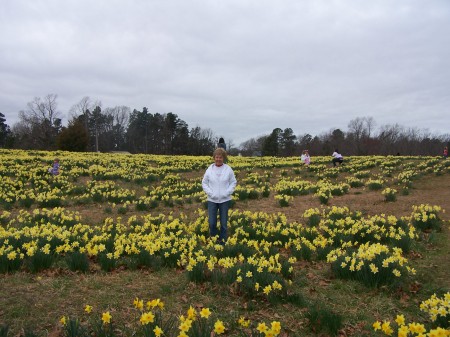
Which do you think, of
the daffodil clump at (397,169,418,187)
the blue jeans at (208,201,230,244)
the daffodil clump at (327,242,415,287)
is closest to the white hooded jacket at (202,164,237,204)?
the blue jeans at (208,201,230,244)

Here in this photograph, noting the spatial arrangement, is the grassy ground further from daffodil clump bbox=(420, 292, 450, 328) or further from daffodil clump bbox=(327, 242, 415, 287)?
daffodil clump bbox=(420, 292, 450, 328)

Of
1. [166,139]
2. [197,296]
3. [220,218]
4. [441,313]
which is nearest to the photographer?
[441,313]

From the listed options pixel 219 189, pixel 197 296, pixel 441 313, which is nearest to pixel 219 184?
pixel 219 189

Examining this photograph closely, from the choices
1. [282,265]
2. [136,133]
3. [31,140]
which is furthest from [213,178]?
[136,133]

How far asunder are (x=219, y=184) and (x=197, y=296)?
2796 mm

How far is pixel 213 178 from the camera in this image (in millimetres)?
7012

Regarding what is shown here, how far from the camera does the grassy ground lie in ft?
12.9

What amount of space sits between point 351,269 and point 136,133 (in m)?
86.3

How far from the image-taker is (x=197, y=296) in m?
4.52

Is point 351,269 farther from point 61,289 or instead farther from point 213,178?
point 61,289

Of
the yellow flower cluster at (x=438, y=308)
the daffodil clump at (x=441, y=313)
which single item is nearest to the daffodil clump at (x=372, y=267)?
the yellow flower cluster at (x=438, y=308)

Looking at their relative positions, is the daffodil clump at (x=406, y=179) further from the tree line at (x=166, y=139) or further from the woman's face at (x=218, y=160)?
the tree line at (x=166, y=139)

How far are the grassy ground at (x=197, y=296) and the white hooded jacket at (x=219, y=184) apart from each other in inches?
76.2

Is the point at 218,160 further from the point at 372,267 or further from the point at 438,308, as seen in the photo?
the point at 438,308
